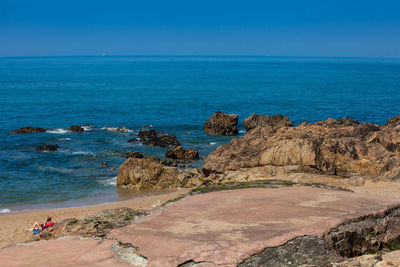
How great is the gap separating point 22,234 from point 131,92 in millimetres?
74156

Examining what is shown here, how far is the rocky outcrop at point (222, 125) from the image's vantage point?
159 feet

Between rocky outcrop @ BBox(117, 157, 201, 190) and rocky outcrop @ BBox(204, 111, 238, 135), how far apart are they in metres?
19.3

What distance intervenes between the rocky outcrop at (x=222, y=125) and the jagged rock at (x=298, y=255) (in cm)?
3739

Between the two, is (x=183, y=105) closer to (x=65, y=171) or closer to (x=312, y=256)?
(x=65, y=171)

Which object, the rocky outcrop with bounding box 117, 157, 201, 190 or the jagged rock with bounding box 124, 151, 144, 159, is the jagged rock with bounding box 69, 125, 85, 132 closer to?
the jagged rock with bounding box 124, 151, 144, 159

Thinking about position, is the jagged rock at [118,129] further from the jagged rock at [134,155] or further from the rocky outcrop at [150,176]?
the rocky outcrop at [150,176]

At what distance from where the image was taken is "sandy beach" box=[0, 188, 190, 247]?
1988cm

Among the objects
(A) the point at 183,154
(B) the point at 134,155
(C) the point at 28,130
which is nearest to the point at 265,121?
(A) the point at 183,154

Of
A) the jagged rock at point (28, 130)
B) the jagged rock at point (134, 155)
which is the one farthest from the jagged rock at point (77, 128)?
the jagged rock at point (134, 155)

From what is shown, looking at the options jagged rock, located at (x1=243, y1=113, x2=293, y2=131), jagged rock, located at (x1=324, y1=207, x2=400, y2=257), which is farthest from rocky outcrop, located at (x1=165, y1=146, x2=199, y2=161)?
jagged rock, located at (x1=324, y1=207, x2=400, y2=257)

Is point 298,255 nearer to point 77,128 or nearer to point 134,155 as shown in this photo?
point 134,155

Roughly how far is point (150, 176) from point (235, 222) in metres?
17.9

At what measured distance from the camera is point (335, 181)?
2278cm

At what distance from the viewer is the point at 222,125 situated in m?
48.7
